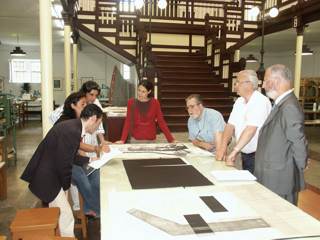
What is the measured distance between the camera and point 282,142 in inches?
88.7

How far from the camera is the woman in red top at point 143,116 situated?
3.76 metres

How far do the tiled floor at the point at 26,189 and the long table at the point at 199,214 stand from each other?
1346 mm

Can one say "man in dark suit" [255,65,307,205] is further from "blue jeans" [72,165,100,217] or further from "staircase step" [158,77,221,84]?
"staircase step" [158,77,221,84]

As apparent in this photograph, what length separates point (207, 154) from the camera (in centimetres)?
301

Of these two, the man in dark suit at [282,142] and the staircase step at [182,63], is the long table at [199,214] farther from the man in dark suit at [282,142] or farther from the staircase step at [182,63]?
the staircase step at [182,63]

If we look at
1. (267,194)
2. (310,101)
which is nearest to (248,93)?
(267,194)

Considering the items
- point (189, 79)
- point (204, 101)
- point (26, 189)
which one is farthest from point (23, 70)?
point (26, 189)

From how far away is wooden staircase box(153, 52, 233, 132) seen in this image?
Result: 7543 millimetres

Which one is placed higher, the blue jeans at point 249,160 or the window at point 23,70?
the window at point 23,70

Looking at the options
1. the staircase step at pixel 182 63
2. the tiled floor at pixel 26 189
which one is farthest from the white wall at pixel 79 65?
the staircase step at pixel 182 63

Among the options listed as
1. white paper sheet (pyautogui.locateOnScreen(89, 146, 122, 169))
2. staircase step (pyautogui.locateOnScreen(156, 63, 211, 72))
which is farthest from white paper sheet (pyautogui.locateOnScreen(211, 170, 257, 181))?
staircase step (pyautogui.locateOnScreen(156, 63, 211, 72))

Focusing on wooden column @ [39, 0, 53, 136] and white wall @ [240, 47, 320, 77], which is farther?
white wall @ [240, 47, 320, 77]

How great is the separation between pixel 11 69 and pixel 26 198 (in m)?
12.8

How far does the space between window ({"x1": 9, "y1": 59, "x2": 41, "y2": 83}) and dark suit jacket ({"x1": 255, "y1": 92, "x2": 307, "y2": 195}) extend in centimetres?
1497
